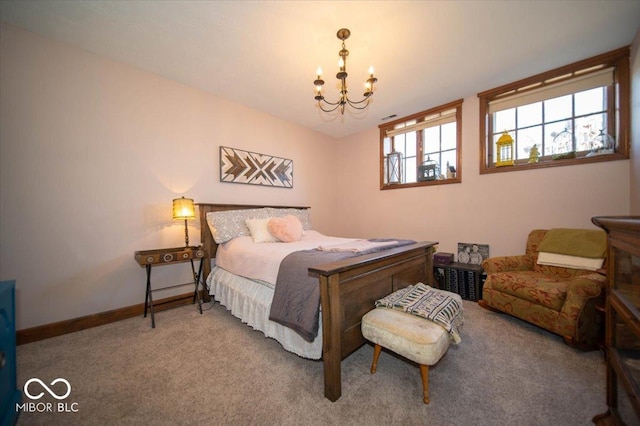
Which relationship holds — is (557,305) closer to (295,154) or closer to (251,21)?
(251,21)

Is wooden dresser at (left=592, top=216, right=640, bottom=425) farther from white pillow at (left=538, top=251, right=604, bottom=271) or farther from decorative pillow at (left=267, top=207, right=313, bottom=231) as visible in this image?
decorative pillow at (left=267, top=207, right=313, bottom=231)

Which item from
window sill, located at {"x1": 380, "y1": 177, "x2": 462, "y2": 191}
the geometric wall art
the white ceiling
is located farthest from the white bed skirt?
window sill, located at {"x1": 380, "y1": 177, "x2": 462, "y2": 191}

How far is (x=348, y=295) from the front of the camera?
1.49 metres

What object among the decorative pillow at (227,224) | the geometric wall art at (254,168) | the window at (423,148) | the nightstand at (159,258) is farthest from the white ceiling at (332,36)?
the nightstand at (159,258)

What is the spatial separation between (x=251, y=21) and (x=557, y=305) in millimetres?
3408

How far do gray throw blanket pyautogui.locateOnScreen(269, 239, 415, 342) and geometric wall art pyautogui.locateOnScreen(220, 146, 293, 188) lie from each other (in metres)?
1.93

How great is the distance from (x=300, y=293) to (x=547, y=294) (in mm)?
2069

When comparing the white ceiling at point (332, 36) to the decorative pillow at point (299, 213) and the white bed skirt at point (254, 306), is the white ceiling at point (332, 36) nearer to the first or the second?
the decorative pillow at point (299, 213)

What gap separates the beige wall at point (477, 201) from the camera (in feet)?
7.95

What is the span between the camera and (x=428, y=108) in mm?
3504

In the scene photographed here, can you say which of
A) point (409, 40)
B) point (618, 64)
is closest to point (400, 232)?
point (409, 40)

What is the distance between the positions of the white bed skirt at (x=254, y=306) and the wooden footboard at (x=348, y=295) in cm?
22

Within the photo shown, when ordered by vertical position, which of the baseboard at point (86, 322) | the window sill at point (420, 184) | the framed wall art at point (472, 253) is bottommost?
the baseboard at point (86, 322)
